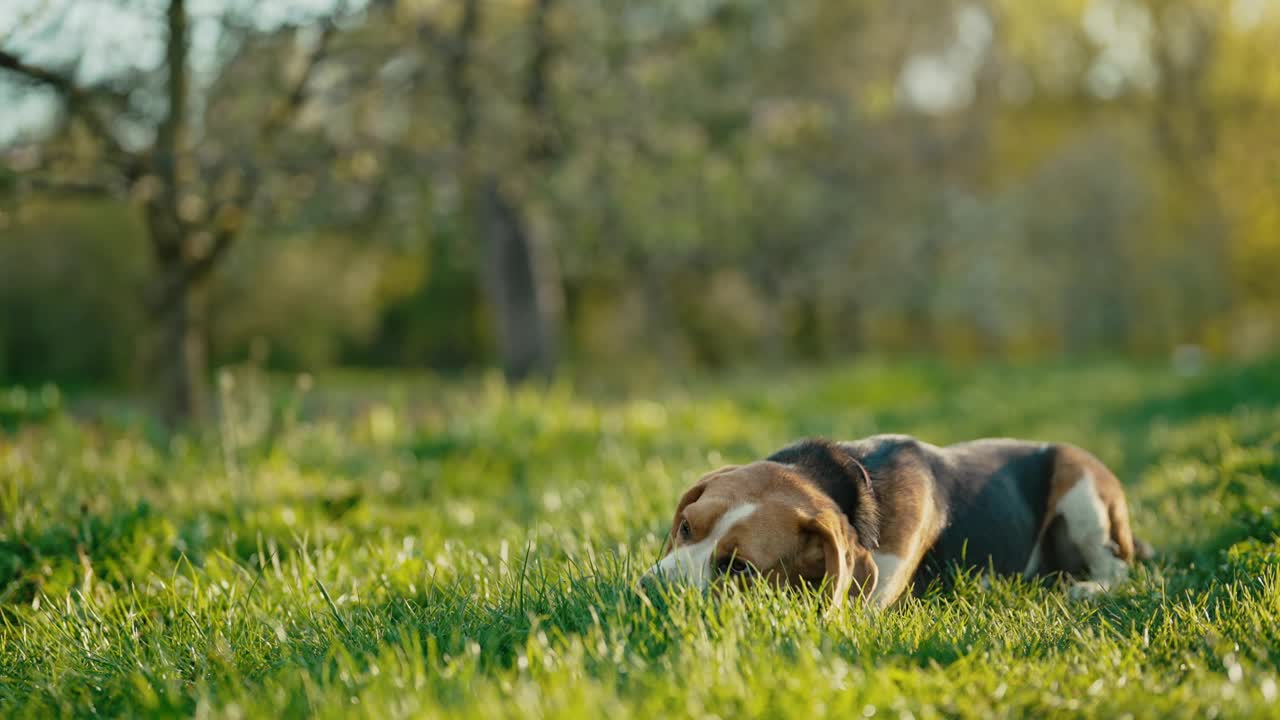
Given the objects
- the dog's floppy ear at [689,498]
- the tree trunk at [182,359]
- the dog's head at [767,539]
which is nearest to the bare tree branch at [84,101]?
the tree trunk at [182,359]

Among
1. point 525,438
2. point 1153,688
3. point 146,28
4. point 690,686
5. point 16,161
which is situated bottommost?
point 525,438

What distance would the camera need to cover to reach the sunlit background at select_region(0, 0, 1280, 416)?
814 cm

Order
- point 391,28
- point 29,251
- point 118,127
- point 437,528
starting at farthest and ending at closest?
point 29,251
point 391,28
point 118,127
point 437,528

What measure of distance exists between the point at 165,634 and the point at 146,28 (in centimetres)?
516

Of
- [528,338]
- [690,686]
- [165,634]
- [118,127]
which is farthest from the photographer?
[528,338]

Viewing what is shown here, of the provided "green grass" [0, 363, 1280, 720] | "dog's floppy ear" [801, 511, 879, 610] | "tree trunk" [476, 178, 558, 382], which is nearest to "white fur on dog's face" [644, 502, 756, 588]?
"green grass" [0, 363, 1280, 720]

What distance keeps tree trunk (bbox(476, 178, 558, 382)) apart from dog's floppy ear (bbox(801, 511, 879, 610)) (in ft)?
37.6

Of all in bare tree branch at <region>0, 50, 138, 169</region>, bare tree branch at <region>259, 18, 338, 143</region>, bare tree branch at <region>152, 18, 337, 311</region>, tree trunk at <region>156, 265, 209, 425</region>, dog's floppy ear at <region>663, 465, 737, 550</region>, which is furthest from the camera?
tree trunk at <region>156, 265, 209, 425</region>

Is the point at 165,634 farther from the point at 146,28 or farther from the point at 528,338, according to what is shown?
the point at 528,338

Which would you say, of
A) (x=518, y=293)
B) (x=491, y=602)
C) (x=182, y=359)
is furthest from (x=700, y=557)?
(x=518, y=293)

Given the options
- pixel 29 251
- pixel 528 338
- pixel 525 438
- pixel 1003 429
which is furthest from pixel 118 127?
pixel 29 251

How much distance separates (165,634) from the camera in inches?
144

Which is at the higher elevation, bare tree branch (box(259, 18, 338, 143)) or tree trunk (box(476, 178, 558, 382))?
bare tree branch (box(259, 18, 338, 143))

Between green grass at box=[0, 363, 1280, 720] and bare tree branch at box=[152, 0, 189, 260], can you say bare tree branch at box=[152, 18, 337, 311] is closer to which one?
bare tree branch at box=[152, 0, 189, 260]
